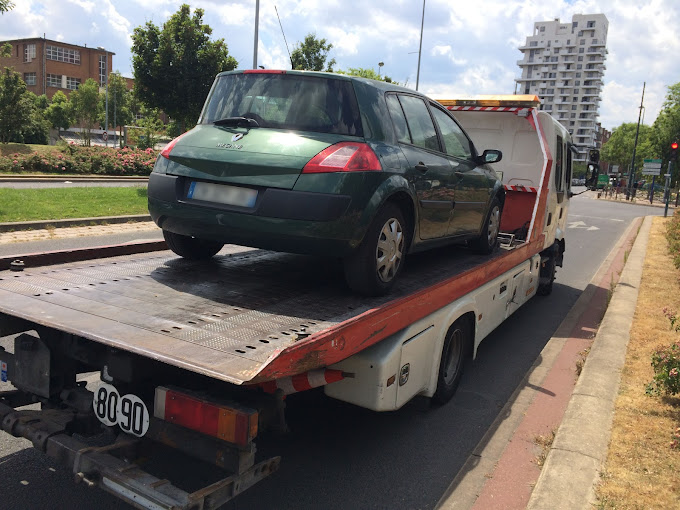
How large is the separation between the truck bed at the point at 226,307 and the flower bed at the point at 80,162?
19164 millimetres

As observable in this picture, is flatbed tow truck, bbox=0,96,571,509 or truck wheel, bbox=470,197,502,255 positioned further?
truck wheel, bbox=470,197,502,255

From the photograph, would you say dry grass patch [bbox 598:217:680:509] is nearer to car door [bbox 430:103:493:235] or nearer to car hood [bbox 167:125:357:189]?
car door [bbox 430:103:493:235]

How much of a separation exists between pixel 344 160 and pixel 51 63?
84687mm

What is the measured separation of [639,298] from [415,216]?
5670mm

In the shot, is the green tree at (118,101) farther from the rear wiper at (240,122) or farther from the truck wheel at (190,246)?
the rear wiper at (240,122)

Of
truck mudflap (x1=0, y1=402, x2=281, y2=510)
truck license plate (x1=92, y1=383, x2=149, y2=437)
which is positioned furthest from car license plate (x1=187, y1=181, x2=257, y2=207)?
truck mudflap (x1=0, y1=402, x2=281, y2=510)

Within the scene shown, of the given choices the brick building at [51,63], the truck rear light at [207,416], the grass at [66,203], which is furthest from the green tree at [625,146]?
the truck rear light at [207,416]

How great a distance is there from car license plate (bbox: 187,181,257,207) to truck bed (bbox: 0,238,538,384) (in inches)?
22.0

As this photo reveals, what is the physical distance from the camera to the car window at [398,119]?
4.34m

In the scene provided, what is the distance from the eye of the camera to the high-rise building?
467ft

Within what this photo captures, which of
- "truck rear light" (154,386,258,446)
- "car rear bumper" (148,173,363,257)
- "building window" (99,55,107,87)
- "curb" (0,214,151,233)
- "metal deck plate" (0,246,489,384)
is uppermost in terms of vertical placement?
"building window" (99,55,107,87)

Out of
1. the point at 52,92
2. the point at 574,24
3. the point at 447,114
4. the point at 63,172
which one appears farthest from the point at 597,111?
the point at 447,114

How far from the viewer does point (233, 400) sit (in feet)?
8.71

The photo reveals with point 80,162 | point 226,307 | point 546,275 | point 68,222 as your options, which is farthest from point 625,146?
point 226,307
